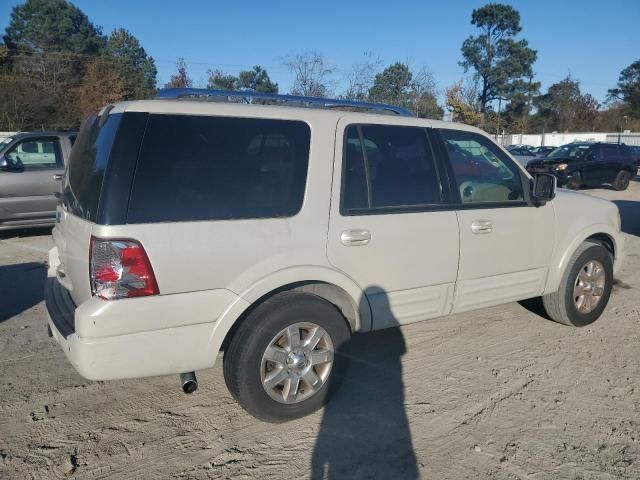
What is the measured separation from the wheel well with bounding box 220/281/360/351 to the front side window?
7.15 meters

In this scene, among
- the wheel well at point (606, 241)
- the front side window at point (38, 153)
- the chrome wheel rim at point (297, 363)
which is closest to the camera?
the chrome wheel rim at point (297, 363)

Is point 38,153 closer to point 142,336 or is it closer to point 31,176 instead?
point 31,176

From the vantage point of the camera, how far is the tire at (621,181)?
1862cm

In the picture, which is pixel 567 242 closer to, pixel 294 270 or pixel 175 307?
pixel 294 270

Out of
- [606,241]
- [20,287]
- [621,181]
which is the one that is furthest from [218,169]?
[621,181]

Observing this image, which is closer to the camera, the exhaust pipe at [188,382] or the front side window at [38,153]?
the exhaust pipe at [188,382]

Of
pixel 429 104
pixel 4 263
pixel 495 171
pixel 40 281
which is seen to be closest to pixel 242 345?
pixel 495 171

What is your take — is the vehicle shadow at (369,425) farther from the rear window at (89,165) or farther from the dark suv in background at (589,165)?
the dark suv in background at (589,165)

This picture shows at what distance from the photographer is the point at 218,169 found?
9.14ft

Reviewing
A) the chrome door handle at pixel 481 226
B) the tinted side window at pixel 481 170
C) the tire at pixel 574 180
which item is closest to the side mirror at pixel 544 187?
the tinted side window at pixel 481 170

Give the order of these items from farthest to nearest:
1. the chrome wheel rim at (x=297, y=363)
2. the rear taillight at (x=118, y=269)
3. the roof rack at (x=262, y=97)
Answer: the roof rack at (x=262, y=97) < the chrome wheel rim at (x=297, y=363) < the rear taillight at (x=118, y=269)

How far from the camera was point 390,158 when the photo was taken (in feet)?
11.5

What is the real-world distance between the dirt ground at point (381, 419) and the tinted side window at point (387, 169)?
133 cm

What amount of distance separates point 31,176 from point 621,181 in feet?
62.9
